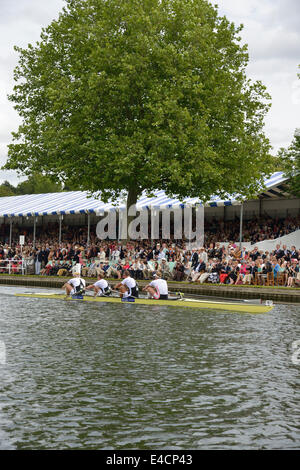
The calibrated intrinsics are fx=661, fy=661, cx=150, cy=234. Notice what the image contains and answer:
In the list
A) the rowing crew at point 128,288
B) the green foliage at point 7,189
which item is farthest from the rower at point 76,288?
the green foliage at point 7,189

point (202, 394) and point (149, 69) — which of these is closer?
point (202, 394)

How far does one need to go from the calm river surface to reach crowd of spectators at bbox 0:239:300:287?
9.21 m

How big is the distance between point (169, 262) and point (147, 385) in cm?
2403

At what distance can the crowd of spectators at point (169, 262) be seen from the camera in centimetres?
2980

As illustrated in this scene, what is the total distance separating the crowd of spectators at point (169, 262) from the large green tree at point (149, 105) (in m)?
3.57

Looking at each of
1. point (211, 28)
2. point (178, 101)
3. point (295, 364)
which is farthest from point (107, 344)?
point (211, 28)

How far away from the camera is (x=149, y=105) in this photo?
3388cm

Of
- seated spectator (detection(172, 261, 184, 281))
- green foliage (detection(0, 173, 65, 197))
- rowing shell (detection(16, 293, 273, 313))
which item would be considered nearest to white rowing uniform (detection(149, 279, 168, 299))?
rowing shell (detection(16, 293, 273, 313))

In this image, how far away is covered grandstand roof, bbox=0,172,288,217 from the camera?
39500mm

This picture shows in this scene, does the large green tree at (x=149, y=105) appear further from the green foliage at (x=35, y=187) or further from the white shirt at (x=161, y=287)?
the green foliage at (x=35, y=187)

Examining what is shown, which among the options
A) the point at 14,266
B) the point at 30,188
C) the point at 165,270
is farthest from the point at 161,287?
the point at 30,188
